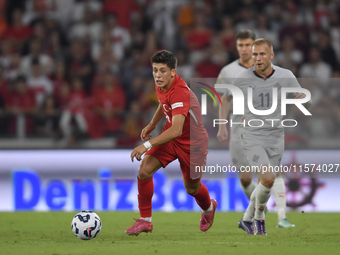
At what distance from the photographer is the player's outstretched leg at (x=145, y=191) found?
5.90 metres

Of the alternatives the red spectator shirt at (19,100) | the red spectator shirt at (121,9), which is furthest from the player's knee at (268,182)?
the red spectator shirt at (121,9)

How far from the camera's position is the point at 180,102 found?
5.70 metres

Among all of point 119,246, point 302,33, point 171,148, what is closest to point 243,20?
point 302,33

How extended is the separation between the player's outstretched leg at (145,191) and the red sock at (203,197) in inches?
22.4

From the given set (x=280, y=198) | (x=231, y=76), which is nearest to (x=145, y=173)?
(x=231, y=76)

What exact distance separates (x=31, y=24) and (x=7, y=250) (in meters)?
8.04

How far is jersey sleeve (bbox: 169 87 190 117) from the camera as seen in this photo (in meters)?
5.68

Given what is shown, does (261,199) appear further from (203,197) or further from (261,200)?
(203,197)

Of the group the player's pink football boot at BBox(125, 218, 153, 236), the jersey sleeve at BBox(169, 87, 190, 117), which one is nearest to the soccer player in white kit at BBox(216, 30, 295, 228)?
the jersey sleeve at BBox(169, 87, 190, 117)

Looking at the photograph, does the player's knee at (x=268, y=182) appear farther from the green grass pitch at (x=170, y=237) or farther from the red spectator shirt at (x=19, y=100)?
the red spectator shirt at (x=19, y=100)

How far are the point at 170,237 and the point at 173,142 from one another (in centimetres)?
104

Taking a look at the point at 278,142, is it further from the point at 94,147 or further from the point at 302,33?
the point at 302,33

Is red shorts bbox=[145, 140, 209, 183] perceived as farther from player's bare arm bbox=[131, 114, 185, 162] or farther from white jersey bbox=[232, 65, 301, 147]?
white jersey bbox=[232, 65, 301, 147]

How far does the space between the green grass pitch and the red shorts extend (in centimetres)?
69
